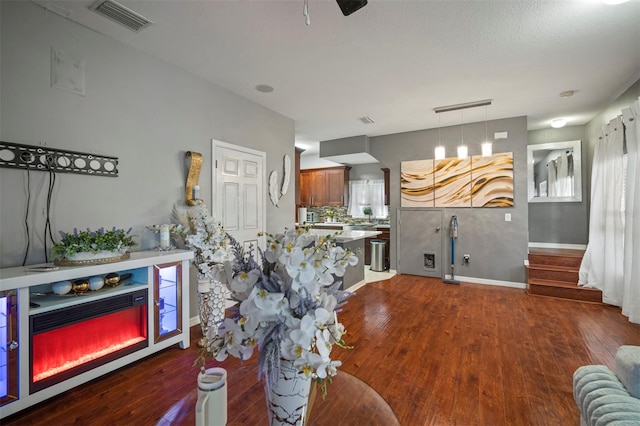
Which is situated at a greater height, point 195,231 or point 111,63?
point 111,63

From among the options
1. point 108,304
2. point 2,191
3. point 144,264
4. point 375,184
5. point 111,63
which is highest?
point 111,63

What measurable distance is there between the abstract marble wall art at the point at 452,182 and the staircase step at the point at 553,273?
143 centimetres

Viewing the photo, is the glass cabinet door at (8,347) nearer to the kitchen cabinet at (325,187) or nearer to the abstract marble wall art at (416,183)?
the abstract marble wall art at (416,183)

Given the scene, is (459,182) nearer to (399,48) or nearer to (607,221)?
(607,221)

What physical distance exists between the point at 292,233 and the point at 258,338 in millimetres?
335

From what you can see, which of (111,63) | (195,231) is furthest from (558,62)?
(111,63)

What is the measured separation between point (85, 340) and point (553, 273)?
5.89 metres

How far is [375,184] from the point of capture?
761 centimetres

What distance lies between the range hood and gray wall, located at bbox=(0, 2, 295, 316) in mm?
3080

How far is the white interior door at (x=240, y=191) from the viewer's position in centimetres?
355

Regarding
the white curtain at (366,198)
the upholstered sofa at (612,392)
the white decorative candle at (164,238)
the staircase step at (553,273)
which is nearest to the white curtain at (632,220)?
the staircase step at (553,273)

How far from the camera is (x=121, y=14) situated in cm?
225

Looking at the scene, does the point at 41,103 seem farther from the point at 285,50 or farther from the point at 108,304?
the point at 285,50

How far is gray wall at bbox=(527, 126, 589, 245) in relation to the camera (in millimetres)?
5230
